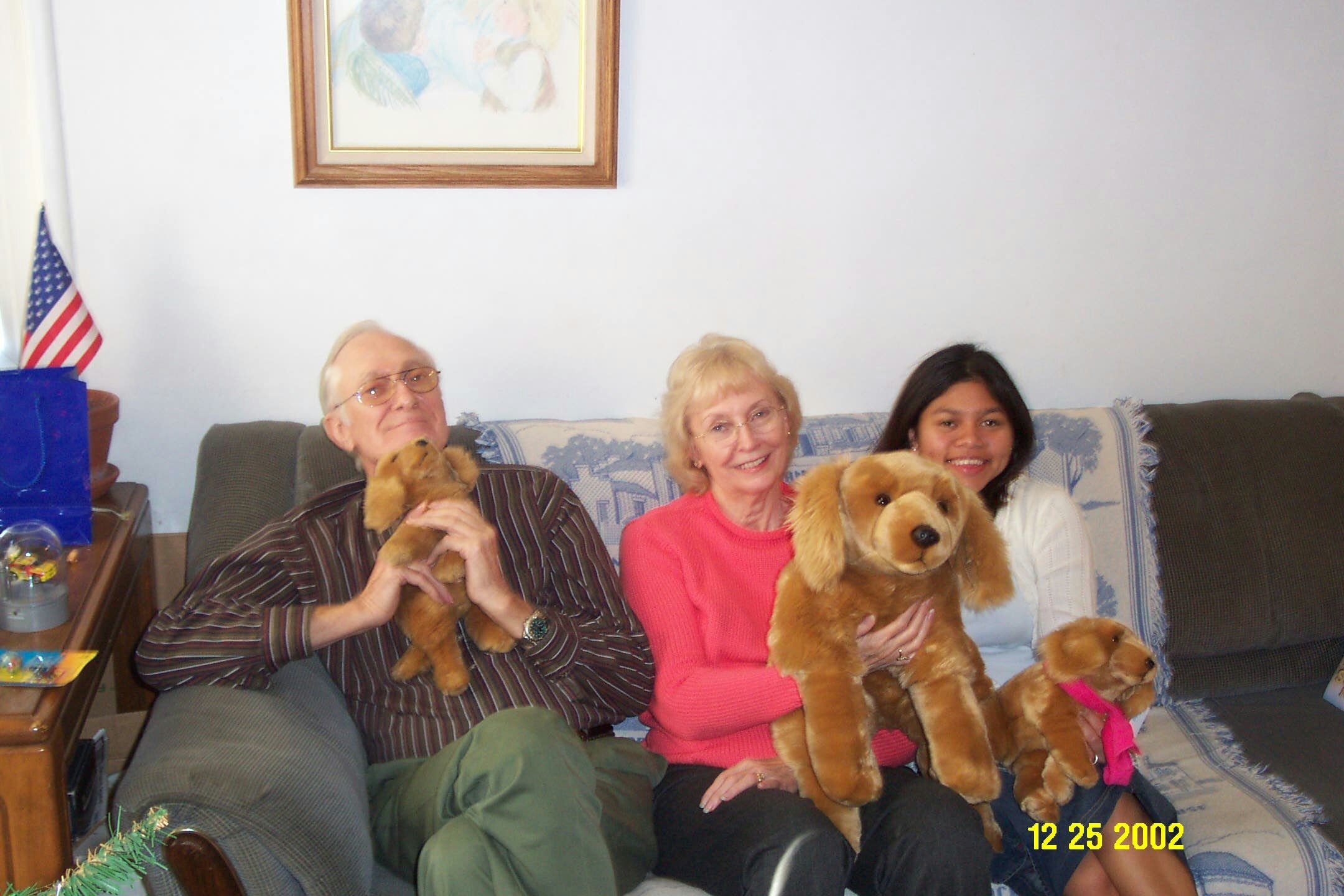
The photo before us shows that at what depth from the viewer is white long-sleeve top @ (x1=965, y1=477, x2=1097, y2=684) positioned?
178 centimetres

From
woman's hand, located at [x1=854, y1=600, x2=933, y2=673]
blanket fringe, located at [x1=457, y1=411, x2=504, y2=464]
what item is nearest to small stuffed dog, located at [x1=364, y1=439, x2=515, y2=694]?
blanket fringe, located at [x1=457, y1=411, x2=504, y2=464]

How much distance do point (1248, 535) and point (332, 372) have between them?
176 centimetres

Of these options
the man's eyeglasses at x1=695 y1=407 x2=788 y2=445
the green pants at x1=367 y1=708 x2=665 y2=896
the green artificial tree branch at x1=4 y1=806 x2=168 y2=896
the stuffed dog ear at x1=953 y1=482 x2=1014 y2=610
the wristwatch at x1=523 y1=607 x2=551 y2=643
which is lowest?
the green pants at x1=367 y1=708 x2=665 y2=896

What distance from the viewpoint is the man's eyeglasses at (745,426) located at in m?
1.70

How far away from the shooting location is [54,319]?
6.03 feet

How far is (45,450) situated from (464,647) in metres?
0.71

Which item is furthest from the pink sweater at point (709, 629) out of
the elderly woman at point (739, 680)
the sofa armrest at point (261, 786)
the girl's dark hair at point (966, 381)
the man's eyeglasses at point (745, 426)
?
the sofa armrest at point (261, 786)

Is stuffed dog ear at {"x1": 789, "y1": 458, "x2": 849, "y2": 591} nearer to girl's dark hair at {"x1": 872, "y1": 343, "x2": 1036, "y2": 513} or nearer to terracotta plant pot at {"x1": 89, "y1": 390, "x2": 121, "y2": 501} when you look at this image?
girl's dark hair at {"x1": 872, "y1": 343, "x2": 1036, "y2": 513}

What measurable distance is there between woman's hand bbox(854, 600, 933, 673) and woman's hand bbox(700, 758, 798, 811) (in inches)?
8.2

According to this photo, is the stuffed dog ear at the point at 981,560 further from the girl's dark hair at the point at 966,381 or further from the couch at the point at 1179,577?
the couch at the point at 1179,577

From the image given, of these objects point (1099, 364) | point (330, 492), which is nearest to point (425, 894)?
point (330, 492)

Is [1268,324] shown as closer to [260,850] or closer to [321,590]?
[321,590]

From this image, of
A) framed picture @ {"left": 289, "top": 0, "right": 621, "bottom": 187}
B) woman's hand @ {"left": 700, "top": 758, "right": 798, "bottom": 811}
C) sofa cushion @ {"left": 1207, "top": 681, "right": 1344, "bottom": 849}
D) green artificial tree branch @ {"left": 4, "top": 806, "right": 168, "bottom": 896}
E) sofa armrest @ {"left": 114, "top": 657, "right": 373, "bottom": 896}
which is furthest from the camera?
framed picture @ {"left": 289, "top": 0, "right": 621, "bottom": 187}

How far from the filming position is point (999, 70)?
7.58 ft
